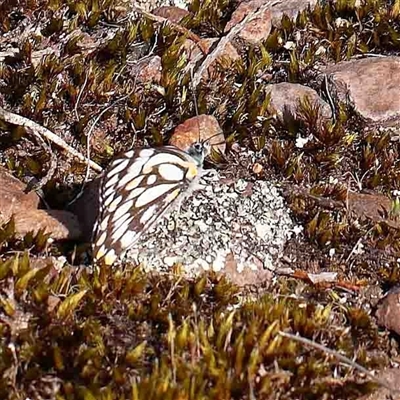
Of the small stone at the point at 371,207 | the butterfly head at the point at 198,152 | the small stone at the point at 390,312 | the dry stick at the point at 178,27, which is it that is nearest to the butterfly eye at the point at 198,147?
the butterfly head at the point at 198,152

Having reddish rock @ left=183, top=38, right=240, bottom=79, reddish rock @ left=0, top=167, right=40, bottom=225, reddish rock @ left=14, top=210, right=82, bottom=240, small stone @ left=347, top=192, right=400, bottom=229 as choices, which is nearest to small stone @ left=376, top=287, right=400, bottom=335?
small stone @ left=347, top=192, right=400, bottom=229

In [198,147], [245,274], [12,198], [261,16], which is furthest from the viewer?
[261,16]

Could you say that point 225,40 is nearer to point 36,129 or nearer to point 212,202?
point 212,202

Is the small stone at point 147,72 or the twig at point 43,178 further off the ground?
the small stone at point 147,72

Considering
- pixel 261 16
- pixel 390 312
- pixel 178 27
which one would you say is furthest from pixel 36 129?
pixel 390 312

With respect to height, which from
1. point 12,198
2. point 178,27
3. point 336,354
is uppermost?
point 178,27

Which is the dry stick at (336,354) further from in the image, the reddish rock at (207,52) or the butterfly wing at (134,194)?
the reddish rock at (207,52)
